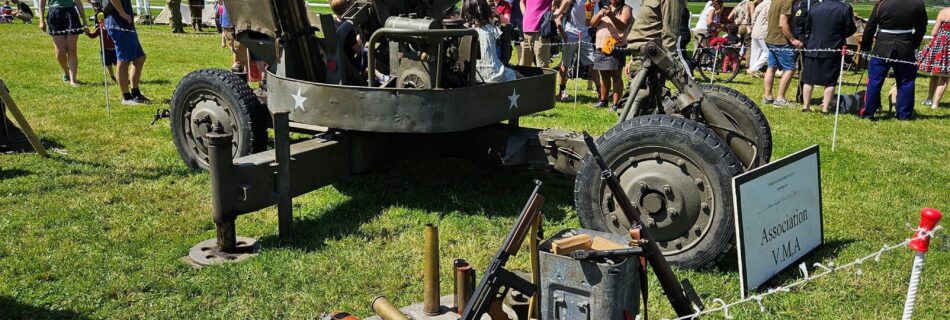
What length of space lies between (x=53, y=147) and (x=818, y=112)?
30.2ft

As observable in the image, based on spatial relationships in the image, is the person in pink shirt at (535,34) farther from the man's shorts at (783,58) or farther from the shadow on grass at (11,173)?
the shadow on grass at (11,173)

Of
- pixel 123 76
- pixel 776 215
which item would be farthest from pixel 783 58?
pixel 123 76

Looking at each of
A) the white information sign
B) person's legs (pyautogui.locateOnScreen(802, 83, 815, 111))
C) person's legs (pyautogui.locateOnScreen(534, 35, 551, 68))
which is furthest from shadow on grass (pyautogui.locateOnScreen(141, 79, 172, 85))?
the white information sign

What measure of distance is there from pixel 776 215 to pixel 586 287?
187 centimetres

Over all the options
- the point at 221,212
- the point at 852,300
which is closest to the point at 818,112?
the point at 852,300

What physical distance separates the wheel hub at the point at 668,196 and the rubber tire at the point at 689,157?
41 millimetres

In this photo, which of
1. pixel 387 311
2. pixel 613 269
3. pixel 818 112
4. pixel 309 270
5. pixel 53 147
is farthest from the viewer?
pixel 818 112

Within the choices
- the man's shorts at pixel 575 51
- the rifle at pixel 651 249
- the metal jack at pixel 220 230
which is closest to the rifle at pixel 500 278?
the rifle at pixel 651 249

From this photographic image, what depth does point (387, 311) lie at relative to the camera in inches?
130

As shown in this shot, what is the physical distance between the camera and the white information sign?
4004mm

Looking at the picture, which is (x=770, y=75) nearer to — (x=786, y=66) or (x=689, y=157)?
(x=786, y=66)

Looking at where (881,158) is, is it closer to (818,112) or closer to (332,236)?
(818,112)

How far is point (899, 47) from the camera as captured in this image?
1038 centimetres

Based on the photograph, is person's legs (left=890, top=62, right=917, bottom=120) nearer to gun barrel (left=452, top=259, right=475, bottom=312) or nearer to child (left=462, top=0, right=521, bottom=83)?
child (left=462, top=0, right=521, bottom=83)
